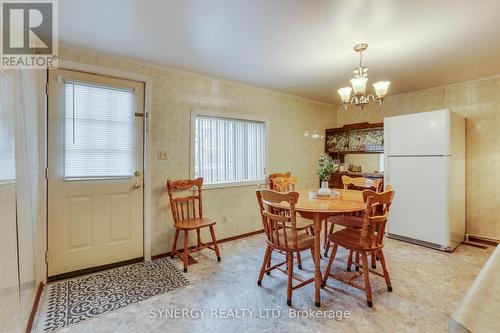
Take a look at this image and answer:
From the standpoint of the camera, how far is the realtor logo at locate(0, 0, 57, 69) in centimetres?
173

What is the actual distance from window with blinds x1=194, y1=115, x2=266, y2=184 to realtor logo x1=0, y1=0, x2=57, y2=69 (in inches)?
64.5

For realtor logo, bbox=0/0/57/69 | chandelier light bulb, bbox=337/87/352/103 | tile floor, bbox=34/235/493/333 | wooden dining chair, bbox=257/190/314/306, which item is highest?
realtor logo, bbox=0/0/57/69

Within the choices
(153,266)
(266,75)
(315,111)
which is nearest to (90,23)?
(266,75)

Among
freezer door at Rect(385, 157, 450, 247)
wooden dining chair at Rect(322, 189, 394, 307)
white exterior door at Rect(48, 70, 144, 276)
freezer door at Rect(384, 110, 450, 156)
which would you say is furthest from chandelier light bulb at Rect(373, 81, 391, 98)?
white exterior door at Rect(48, 70, 144, 276)

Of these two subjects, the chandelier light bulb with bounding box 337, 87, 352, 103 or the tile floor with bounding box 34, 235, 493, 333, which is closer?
the tile floor with bounding box 34, 235, 493, 333

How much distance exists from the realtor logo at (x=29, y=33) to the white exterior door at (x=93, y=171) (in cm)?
22

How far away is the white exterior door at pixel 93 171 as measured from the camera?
2.40m

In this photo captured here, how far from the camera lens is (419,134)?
3.37 meters

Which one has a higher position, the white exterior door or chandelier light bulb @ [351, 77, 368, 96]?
chandelier light bulb @ [351, 77, 368, 96]

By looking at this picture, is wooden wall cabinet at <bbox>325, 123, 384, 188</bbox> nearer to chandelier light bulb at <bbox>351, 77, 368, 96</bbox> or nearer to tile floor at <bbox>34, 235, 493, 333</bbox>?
tile floor at <bbox>34, 235, 493, 333</bbox>

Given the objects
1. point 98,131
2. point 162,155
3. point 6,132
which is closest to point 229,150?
point 162,155

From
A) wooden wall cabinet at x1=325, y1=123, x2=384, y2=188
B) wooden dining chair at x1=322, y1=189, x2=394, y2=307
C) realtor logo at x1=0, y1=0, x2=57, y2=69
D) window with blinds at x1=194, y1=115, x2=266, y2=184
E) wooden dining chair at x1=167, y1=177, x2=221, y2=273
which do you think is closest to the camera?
realtor logo at x1=0, y1=0, x2=57, y2=69

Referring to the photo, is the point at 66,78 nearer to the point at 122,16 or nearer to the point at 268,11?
the point at 122,16

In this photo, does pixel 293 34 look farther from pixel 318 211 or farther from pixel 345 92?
pixel 318 211
